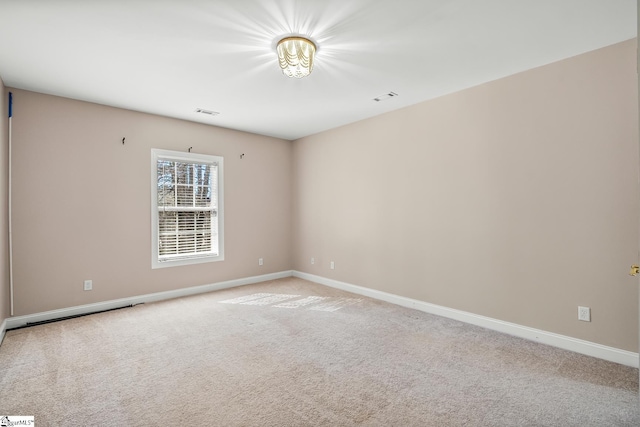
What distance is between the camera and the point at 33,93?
11.8 ft

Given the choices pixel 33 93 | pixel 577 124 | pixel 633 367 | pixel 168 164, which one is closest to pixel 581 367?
pixel 633 367

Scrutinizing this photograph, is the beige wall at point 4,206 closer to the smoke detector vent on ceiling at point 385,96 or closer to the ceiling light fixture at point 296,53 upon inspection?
the ceiling light fixture at point 296,53

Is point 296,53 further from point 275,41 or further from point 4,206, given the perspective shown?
point 4,206

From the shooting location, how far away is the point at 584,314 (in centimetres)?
277

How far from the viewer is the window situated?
14.8 ft

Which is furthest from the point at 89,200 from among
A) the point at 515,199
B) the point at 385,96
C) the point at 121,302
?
the point at 515,199

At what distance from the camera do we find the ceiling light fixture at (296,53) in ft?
8.29

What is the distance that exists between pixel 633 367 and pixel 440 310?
1651 mm

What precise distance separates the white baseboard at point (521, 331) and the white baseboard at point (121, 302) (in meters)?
1.95

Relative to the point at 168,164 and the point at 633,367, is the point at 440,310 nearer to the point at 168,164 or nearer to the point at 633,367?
the point at 633,367

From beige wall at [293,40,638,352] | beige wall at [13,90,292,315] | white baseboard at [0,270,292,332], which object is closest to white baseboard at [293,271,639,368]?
beige wall at [293,40,638,352]

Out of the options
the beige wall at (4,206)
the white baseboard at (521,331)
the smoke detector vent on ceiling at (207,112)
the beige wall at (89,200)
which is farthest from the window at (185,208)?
the white baseboard at (521,331)

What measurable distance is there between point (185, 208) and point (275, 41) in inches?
120

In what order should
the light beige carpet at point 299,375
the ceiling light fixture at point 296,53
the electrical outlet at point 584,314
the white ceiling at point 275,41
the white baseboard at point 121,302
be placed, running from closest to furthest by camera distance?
the light beige carpet at point 299,375, the white ceiling at point 275,41, the ceiling light fixture at point 296,53, the electrical outlet at point 584,314, the white baseboard at point 121,302
